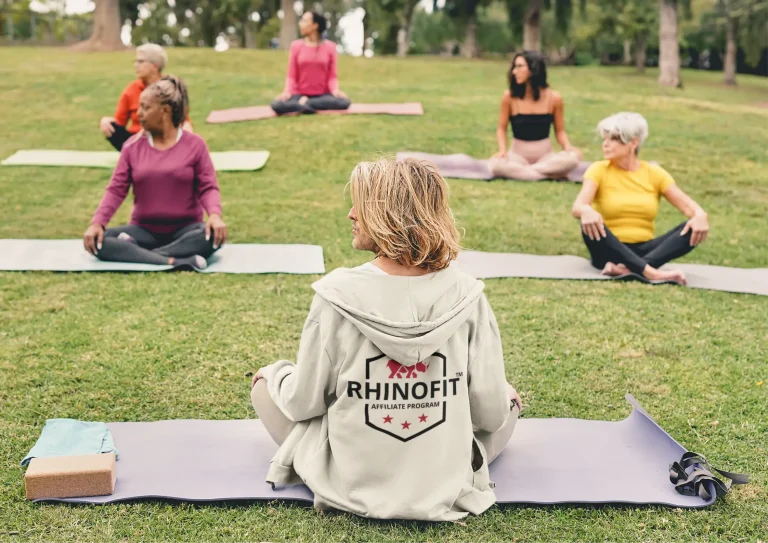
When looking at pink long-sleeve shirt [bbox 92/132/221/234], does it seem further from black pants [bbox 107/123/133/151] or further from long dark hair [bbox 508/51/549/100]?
long dark hair [bbox 508/51/549/100]

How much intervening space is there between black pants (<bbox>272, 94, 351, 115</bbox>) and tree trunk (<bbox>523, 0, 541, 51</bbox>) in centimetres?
1468

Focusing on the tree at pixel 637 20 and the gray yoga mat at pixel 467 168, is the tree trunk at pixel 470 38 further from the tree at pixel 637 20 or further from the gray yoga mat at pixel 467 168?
the gray yoga mat at pixel 467 168

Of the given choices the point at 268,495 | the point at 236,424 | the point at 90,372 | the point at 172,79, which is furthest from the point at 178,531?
the point at 172,79

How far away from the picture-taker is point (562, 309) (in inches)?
203

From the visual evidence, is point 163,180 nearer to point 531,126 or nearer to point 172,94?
point 172,94

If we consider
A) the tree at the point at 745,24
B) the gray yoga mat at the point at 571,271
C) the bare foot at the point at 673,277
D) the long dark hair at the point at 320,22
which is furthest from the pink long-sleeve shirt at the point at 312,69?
the tree at the point at 745,24

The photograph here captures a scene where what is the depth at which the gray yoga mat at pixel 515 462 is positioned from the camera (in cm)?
295

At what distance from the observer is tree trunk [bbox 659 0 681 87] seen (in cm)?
1925

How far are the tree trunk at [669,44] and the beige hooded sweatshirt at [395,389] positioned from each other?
729 inches

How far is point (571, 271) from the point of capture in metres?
6.00

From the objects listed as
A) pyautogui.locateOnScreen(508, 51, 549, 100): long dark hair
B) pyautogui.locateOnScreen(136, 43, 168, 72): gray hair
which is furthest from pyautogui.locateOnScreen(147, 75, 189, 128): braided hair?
pyautogui.locateOnScreen(508, 51, 549, 100): long dark hair

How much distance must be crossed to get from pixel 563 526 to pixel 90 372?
235 cm

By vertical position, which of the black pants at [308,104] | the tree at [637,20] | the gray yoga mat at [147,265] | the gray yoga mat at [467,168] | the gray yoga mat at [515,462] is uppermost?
the tree at [637,20]

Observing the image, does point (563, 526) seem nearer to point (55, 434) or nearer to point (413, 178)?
point (413, 178)
